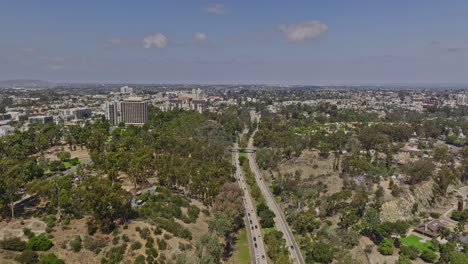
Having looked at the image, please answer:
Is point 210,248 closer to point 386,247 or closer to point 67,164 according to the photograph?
point 386,247

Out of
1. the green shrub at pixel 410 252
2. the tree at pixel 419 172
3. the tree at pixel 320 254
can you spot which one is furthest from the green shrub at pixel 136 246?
the tree at pixel 419 172

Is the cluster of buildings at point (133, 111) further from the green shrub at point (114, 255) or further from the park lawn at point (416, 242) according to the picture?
the park lawn at point (416, 242)

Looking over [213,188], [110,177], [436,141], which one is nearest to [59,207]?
[110,177]

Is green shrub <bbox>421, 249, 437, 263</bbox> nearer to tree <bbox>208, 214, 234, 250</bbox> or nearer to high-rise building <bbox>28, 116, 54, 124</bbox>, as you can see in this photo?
tree <bbox>208, 214, 234, 250</bbox>

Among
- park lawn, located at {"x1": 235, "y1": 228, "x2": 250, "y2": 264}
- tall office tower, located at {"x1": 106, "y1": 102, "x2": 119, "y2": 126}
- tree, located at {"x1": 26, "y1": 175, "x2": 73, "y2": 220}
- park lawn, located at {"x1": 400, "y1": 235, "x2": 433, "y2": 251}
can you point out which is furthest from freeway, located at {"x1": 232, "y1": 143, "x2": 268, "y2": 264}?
tall office tower, located at {"x1": 106, "y1": 102, "x2": 119, "y2": 126}

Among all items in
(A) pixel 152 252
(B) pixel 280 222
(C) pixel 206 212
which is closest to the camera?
(A) pixel 152 252

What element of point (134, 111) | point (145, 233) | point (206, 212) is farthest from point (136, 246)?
point (134, 111)

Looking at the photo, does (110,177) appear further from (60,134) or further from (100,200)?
(60,134)
